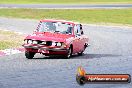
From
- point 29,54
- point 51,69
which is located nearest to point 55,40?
point 29,54

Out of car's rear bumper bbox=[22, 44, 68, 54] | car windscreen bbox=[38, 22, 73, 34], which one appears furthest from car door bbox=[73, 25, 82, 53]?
car's rear bumper bbox=[22, 44, 68, 54]

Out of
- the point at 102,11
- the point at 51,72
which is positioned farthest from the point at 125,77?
the point at 102,11

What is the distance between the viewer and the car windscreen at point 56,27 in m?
20.2

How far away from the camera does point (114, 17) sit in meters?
58.2

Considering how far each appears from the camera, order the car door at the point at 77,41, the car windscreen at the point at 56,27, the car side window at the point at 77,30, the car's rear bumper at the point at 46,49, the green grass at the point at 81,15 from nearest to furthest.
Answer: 1. the car's rear bumper at the point at 46,49
2. the car door at the point at 77,41
3. the car windscreen at the point at 56,27
4. the car side window at the point at 77,30
5. the green grass at the point at 81,15

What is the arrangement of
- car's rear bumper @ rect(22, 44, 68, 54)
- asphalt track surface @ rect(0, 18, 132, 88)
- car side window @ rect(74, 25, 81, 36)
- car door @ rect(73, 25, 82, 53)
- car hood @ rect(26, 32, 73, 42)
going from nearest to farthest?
asphalt track surface @ rect(0, 18, 132, 88) < car's rear bumper @ rect(22, 44, 68, 54) < car hood @ rect(26, 32, 73, 42) < car door @ rect(73, 25, 82, 53) < car side window @ rect(74, 25, 81, 36)

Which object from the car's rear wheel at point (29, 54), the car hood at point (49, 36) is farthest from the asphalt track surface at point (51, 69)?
the car hood at point (49, 36)

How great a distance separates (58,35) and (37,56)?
5.34ft

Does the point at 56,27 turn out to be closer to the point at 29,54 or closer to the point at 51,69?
the point at 29,54

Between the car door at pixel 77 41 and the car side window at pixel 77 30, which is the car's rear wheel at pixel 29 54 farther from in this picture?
the car side window at pixel 77 30

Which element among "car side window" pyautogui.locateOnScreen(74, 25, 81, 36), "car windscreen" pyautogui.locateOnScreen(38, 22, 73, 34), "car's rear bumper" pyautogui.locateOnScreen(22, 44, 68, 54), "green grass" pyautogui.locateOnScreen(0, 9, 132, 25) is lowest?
"green grass" pyautogui.locateOnScreen(0, 9, 132, 25)

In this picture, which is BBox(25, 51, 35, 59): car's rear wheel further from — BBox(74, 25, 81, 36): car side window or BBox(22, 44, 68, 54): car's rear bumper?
BBox(74, 25, 81, 36): car side window

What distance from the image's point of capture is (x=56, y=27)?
20.3 meters

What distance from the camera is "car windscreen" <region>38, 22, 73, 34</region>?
20.2m
